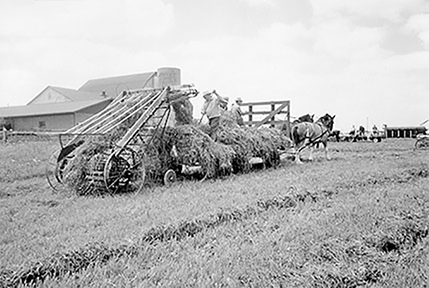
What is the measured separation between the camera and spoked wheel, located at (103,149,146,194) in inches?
332

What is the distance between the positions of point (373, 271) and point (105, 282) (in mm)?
2356

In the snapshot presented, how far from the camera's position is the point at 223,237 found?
5.05 m

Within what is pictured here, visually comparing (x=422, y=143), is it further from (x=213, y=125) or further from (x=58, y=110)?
(x=58, y=110)

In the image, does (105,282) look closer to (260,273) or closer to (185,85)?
(260,273)

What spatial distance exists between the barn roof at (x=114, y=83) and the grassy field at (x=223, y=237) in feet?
115

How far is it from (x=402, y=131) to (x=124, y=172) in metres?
41.6

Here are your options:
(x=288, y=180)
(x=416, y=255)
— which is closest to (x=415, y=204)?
(x=416, y=255)

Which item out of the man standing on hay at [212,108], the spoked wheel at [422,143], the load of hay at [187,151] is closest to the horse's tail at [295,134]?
the load of hay at [187,151]

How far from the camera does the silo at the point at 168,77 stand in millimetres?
11211

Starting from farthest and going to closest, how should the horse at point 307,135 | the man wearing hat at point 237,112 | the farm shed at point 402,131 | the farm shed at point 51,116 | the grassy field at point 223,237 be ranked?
the farm shed at point 402,131 < the farm shed at point 51,116 < the horse at point 307,135 < the man wearing hat at point 237,112 < the grassy field at point 223,237

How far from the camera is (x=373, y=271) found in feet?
13.0

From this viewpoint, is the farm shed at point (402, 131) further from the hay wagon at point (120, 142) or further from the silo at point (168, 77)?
the hay wagon at point (120, 142)

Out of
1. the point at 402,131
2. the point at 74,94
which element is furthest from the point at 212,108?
the point at 402,131

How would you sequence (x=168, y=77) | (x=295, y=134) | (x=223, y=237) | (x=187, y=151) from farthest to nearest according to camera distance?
1. (x=295, y=134)
2. (x=168, y=77)
3. (x=187, y=151)
4. (x=223, y=237)
